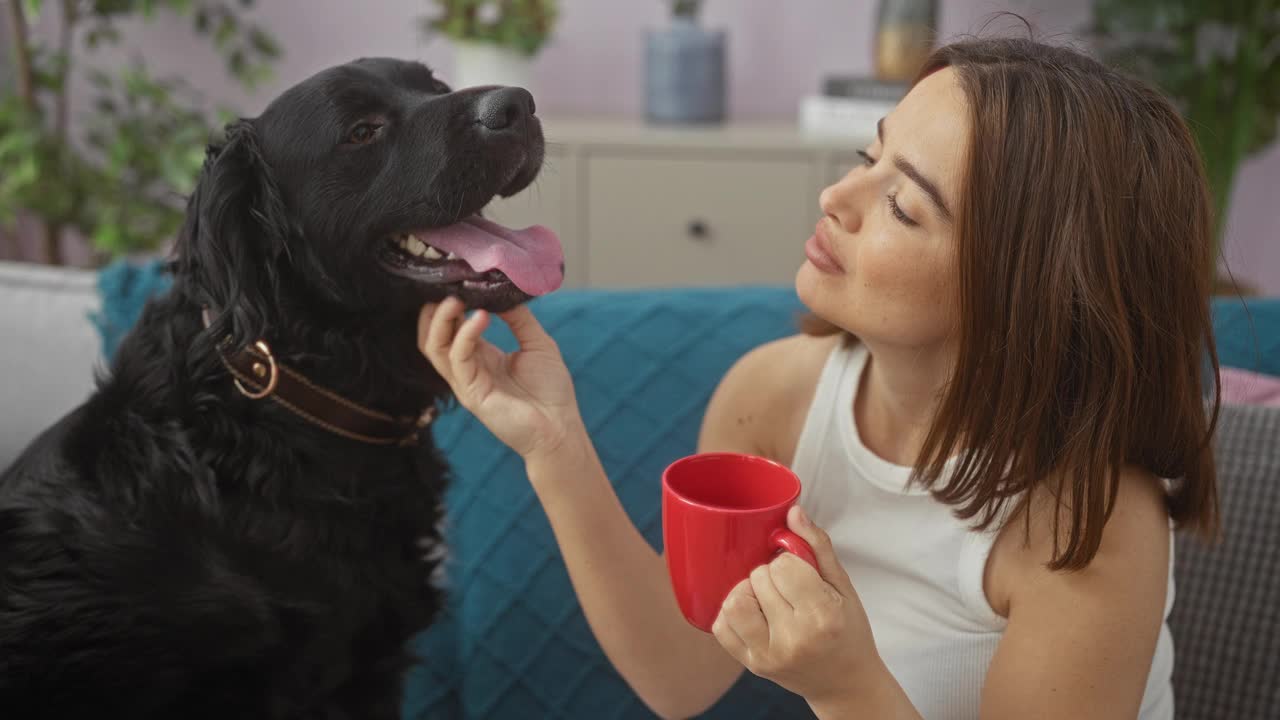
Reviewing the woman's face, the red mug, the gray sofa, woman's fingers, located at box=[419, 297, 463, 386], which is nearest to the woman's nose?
the woman's face

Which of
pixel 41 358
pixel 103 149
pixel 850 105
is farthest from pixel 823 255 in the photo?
pixel 103 149

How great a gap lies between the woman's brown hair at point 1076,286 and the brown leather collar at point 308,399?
574 mm

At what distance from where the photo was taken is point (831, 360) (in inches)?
46.7

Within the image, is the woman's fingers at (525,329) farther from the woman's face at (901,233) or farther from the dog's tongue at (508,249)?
the woman's face at (901,233)

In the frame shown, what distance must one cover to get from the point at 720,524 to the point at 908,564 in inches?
16.3

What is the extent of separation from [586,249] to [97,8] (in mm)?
1344

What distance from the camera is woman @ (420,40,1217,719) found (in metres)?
0.88

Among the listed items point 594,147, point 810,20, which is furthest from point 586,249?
point 810,20

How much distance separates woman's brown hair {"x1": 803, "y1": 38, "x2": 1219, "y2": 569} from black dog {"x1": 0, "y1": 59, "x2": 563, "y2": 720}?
43cm

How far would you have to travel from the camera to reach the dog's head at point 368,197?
3.38 feet

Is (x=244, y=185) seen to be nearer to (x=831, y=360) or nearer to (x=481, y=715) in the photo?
(x=831, y=360)

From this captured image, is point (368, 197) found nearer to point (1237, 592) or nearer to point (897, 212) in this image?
point (897, 212)

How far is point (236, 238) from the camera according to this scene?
3.30 ft

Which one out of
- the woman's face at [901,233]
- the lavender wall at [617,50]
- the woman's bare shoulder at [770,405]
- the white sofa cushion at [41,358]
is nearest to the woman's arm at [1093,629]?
the woman's face at [901,233]
